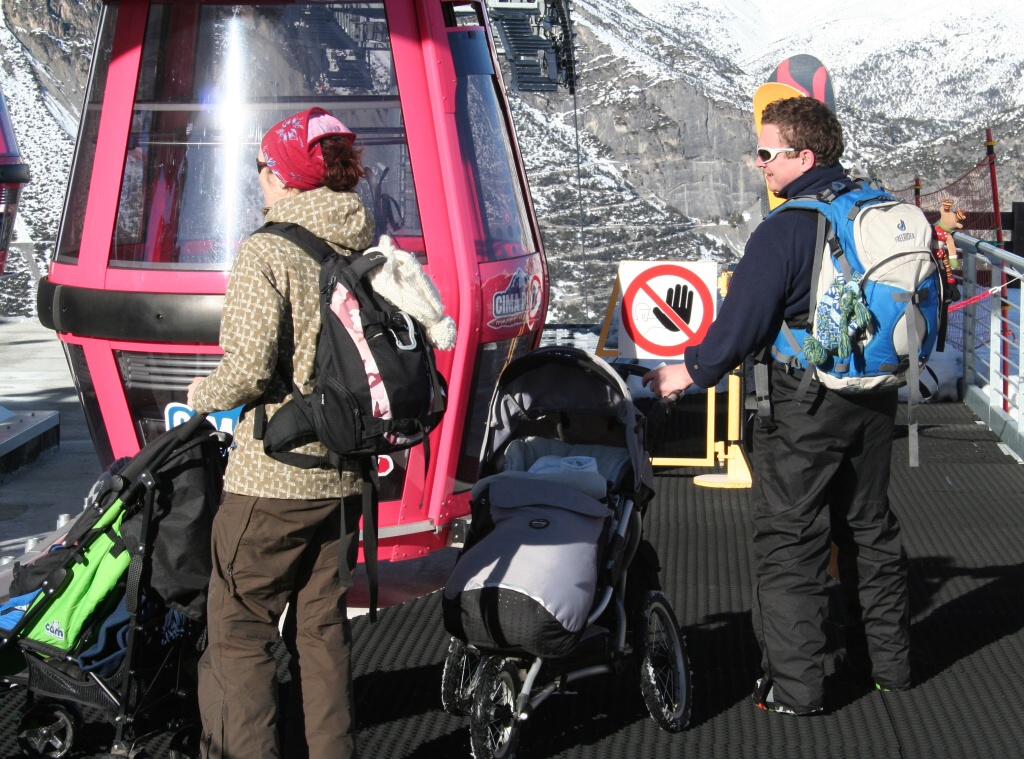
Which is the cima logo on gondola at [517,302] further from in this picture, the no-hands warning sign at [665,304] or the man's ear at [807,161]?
the no-hands warning sign at [665,304]

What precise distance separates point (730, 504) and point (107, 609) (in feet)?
12.8

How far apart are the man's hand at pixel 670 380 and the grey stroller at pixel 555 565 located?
0.44ft

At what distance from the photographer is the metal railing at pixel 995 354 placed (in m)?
7.77

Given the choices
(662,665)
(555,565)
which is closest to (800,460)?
(662,665)

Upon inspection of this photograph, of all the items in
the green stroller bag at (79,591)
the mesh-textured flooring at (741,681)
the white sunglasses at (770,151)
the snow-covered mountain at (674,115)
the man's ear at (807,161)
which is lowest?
the mesh-textured flooring at (741,681)

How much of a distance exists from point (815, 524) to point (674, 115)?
16.0 m

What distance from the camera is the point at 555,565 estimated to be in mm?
3443

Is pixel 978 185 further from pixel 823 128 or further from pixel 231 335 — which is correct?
pixel 231 335

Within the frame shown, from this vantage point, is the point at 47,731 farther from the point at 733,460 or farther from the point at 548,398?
the point at 733,460

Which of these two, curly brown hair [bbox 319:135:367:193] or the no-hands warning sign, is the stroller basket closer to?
curly brown hair [bbox 319:135:367:193]

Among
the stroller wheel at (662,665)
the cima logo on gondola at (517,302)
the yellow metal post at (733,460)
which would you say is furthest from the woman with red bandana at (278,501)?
the yellow metal post at (733,460)

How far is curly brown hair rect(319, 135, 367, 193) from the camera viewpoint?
10.3 feet

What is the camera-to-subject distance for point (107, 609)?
11.3ft

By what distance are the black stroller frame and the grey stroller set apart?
2.32 feet
